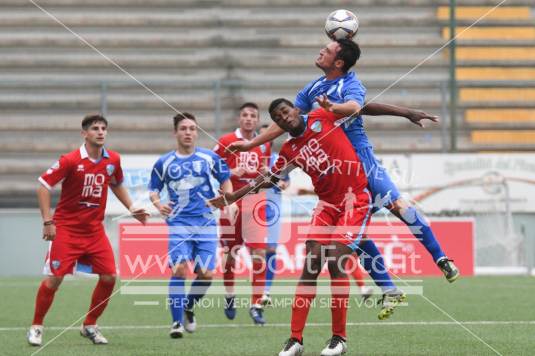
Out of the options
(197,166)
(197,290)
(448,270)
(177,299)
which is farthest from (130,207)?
(448,270)

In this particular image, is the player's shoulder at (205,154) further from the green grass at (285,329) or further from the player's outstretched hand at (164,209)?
the green grass at (285,329)

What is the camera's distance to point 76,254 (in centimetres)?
1026

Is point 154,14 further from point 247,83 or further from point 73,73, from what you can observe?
point 247,83

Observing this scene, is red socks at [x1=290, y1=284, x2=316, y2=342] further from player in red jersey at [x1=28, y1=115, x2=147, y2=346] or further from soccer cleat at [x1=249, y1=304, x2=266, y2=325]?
soccer cleat at [x1=249, y1=304, x2=266, y2=325]

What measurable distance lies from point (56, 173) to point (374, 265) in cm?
312

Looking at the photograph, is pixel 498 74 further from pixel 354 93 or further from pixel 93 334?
pixel 93 334

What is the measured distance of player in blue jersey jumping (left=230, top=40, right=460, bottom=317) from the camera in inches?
356

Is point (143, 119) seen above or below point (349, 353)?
above

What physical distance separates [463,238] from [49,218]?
35.2 ft

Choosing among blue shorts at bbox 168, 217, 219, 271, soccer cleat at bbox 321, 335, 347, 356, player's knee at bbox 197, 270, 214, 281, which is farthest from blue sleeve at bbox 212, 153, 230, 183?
soccer cleat at bbox 321, 335, 347, 356

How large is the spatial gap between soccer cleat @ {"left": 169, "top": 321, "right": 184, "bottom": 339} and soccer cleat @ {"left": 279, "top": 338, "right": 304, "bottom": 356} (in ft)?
6.97

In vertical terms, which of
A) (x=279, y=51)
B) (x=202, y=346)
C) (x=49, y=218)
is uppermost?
(x=279, y=51)

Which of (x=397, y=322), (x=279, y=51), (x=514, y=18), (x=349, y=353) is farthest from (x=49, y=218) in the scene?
(x=514, y=18)

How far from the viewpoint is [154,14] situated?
81.4ft
